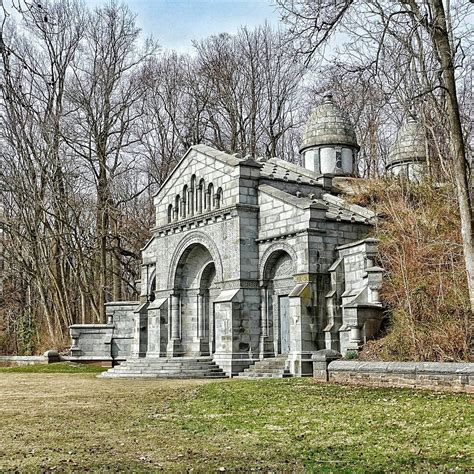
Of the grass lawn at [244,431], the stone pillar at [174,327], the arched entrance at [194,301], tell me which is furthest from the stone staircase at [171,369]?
the grass lawn at [244,431]

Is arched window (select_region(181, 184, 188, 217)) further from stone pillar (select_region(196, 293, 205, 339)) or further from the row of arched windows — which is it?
stone pillar (select_region(196, 293, 205, 339))

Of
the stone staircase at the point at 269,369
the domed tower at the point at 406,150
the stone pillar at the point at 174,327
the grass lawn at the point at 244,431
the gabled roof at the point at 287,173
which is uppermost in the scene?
the domed tower at the point at 406,150

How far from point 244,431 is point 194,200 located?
1838 centimetres

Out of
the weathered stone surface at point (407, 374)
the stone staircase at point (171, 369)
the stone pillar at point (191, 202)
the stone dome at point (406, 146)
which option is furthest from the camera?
the stone dome at point (406, 146)

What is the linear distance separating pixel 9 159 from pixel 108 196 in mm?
5602

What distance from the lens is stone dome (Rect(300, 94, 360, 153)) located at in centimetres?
3209

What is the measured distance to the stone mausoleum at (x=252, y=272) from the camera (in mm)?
22484

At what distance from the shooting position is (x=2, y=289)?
4709cm

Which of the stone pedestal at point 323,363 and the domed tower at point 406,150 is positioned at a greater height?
the domed tower at point 406,150

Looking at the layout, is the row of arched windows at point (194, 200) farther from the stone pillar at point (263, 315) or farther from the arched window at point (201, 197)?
the stone pillar at point (263, 315)

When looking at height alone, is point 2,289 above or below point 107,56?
below

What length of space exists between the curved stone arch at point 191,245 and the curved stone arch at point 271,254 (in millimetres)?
1599

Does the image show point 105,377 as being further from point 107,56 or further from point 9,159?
point 107,56

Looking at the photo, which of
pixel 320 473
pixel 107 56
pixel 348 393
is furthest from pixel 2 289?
pixel 320 473
